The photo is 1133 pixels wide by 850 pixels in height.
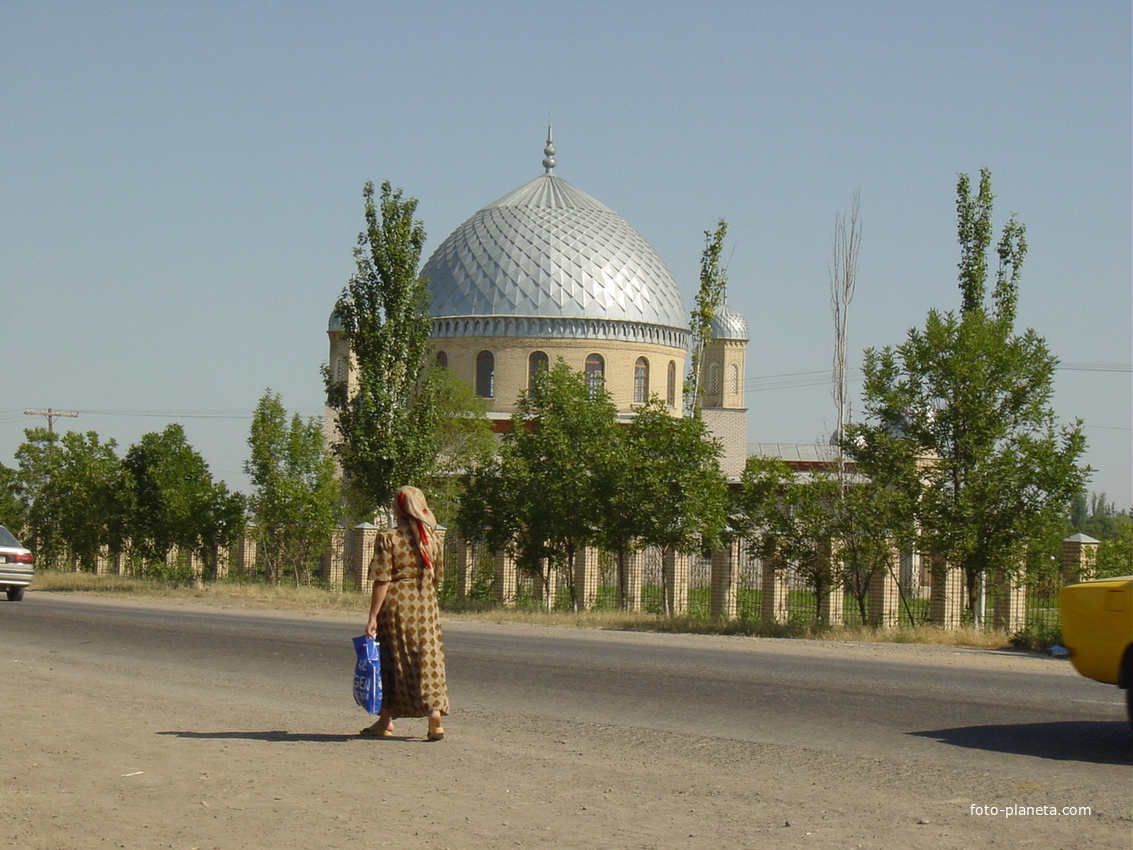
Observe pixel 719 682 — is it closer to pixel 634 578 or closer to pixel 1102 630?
pixel 1102 630

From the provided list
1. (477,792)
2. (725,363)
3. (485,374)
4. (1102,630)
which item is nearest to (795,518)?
(1102,630)

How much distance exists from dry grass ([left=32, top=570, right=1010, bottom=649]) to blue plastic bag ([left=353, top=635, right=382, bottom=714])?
11797 millimetres

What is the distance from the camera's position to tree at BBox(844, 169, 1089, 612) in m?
21.2

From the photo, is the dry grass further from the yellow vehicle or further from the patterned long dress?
the patterned long dress

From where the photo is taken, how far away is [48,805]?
6570 millimetres

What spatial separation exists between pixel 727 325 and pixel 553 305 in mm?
19968

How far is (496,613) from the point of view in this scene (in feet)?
79.4

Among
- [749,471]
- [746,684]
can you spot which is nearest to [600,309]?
[749,471]

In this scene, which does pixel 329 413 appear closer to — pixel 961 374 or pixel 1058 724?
pixel 961 374

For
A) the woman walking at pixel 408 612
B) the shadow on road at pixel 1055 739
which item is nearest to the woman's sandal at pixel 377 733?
the woman walking at pixel 408 612

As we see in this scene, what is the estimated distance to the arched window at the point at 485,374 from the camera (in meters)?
50.8

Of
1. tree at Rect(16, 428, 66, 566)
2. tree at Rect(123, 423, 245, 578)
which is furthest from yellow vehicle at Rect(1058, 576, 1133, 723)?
tree at Rect(16, 428, 66, 566)

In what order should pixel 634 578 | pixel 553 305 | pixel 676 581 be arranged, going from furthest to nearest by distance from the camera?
pixel 553 305 → pixel 634 578 → pixel 676 581

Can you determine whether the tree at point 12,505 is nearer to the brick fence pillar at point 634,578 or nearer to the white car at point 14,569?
the white car at point 14,569
